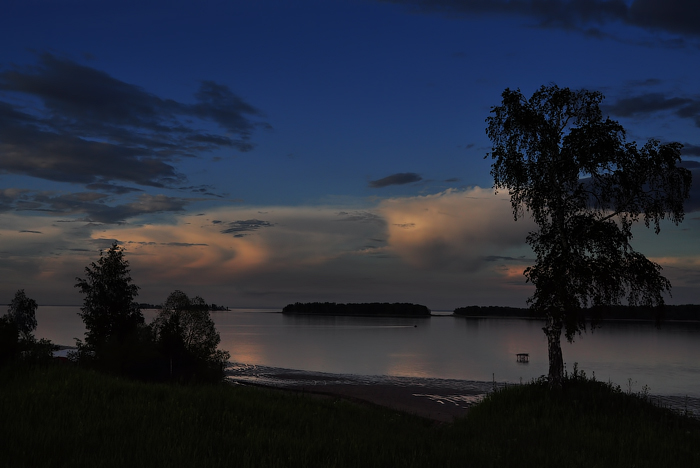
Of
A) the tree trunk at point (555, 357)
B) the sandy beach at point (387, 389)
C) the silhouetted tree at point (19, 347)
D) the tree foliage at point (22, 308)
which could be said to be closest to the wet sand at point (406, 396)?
Result: the sandy beach at point (387, 389)

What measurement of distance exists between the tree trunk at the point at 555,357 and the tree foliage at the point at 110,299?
42545 millimetres

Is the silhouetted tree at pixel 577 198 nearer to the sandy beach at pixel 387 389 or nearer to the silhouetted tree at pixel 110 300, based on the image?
the sandy beach at pixel 387 389

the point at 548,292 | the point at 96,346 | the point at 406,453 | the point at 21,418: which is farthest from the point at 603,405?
the point at 96,346

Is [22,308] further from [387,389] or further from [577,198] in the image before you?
[577,198]

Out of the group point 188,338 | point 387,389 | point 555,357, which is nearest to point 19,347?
point 555,357

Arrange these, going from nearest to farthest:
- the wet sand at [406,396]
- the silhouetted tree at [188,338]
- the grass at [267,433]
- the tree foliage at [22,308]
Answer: the grass at [267,433] < the wet sand at [406,396] < the silhouetted tree at [188,338] < the tree foliage at [22,308]

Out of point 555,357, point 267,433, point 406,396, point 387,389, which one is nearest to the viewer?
point 267,433

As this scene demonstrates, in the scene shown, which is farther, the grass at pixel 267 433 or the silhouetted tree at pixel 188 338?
the silhouetted tree at pixel 188 338

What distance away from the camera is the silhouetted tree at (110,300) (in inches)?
2034

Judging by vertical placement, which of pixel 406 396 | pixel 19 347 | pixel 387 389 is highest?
pixel 19 347

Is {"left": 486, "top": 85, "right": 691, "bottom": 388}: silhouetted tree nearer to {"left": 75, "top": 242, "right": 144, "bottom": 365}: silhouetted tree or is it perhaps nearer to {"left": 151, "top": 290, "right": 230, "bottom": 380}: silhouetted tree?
{"left": 151, "top": 290, "right": 230, "bottom": 380}: silhouetted tree

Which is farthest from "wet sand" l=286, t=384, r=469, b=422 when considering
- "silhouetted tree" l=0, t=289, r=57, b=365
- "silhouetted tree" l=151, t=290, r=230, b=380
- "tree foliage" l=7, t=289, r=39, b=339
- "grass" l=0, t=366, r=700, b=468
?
"tree foliage" l=7, t=289, r=39, b=339

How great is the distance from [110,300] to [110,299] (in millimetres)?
106

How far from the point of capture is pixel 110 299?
173 ft
